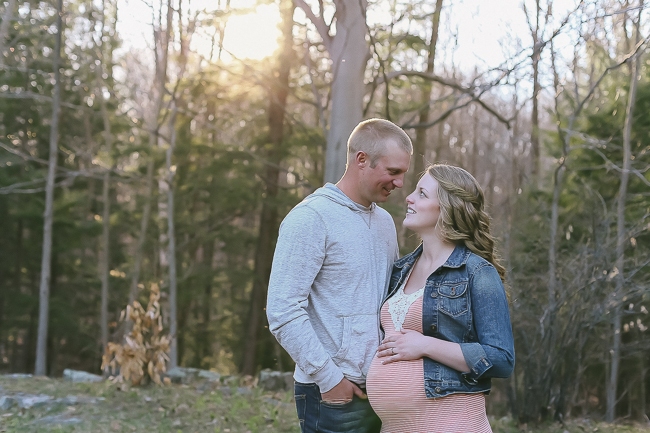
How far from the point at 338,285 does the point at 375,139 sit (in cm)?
63

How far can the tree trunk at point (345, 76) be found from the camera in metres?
6.47

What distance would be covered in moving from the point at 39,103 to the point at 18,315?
19.0ft

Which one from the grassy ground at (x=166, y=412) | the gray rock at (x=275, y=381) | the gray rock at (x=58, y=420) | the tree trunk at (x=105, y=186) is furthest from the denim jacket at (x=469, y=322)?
the tree trunk at (x=105, y=186)

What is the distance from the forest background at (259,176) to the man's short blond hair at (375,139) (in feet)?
12.0

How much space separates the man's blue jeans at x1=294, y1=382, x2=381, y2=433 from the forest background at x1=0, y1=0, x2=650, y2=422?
3.99 metres

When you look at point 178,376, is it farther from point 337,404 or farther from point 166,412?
point 337,404

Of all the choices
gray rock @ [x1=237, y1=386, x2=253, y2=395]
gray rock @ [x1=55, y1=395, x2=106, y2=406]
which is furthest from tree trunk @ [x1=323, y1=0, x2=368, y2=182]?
gray rock @ [x1=55, y1=395, x2=106, y2=406]

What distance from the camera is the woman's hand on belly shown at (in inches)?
103

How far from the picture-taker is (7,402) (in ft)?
22.6

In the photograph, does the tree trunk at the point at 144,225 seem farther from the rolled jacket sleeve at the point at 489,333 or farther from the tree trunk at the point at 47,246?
the rolled jacket sleeve at the point at 489,333

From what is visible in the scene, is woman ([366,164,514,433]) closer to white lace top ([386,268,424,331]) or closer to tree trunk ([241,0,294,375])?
white lace top ([386,268,424,331])

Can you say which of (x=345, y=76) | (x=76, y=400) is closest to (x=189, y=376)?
(x=76, y=400)

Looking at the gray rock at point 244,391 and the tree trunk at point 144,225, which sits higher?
the tree trunk at point 144,225

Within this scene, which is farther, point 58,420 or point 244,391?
point 244,391
